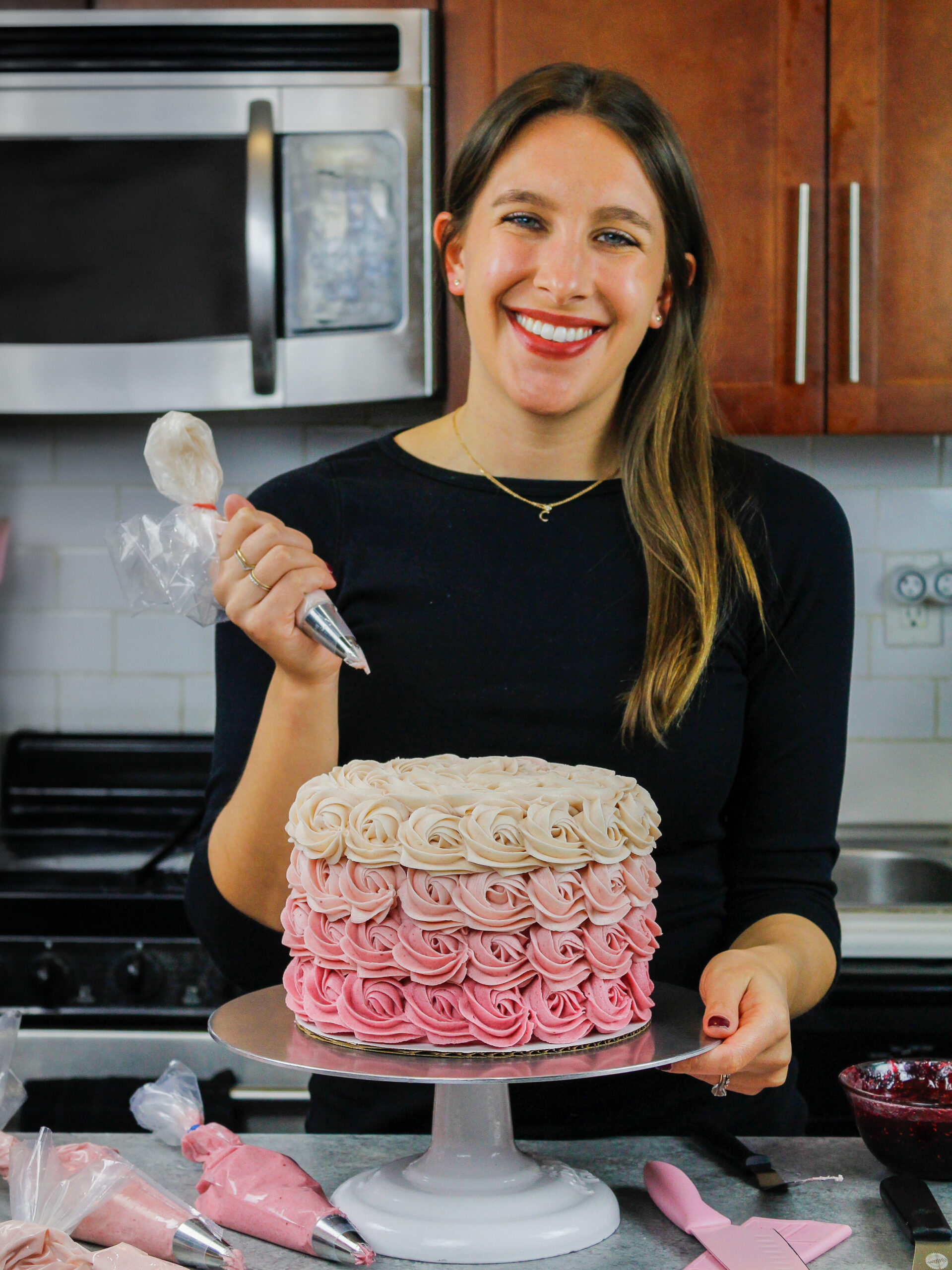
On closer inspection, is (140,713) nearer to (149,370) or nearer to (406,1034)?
(149,370)

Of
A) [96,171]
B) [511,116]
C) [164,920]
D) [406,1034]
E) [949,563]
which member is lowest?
[164,920]

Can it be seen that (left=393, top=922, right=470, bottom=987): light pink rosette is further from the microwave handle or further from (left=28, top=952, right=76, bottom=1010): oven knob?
the microwave handle

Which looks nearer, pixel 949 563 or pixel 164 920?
pixel 164 920

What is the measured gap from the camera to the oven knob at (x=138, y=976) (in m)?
1.92

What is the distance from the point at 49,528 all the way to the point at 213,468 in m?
1.63

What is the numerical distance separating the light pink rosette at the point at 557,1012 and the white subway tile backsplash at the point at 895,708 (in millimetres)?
1738

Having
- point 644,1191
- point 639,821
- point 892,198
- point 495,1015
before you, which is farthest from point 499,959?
→ point 892,198

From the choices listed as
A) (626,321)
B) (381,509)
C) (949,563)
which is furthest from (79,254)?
(949,563)

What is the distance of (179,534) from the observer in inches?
41.5

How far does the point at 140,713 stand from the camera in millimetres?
2580

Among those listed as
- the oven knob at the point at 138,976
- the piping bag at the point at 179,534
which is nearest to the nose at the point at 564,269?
the piping bag at the point at 179,534

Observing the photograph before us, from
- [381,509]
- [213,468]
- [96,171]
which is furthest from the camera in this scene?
[96,171]

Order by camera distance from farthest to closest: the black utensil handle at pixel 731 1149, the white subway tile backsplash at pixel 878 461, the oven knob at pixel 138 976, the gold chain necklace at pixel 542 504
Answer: the white subway tile backsplash at pixel 878 461, the oven knob at pixel 138 976, the gold chain necklace at pixel 542 504, the black utensil handle at pixel 731 1149

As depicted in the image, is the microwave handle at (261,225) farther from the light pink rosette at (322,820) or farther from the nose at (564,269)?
the light pink rosette at (322,820)
